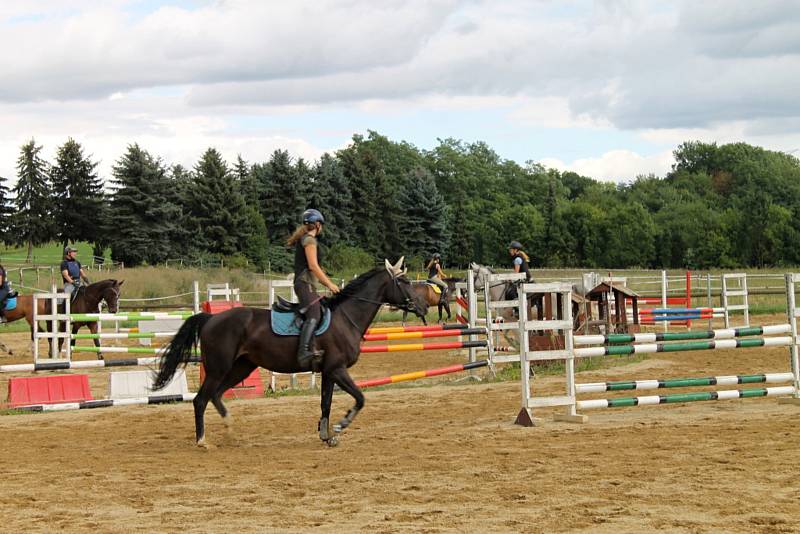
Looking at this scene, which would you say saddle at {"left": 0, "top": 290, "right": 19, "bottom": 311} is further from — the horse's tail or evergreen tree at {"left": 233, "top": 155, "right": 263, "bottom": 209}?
evergreen tree at {"left": 233, "top": 155, "right": 263, "bottom": 209}

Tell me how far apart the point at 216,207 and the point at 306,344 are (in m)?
58.5

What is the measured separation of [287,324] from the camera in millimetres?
10867

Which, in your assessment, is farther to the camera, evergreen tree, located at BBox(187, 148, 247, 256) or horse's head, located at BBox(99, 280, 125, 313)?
evergreen tree, located at BBox(187, 148, 247, 256)

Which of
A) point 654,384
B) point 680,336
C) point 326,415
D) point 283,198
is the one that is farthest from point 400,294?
point 283,198

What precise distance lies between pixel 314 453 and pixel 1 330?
1056 inches

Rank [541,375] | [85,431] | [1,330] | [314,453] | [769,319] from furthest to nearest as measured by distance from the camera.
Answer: [1,330], [769,319], [541,375], [85,431], [314,453]

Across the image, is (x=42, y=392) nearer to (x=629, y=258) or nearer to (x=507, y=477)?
(x=507, y=477)

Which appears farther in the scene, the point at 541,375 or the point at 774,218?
the point at 774,218

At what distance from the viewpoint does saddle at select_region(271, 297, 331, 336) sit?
10.9 meters

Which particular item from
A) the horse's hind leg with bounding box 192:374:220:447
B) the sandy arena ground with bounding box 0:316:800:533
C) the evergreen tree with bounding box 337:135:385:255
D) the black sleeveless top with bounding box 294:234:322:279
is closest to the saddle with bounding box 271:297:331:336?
the black sleeveless top with bounding box 294:234:322:279

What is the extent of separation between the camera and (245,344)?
10930 millimetres

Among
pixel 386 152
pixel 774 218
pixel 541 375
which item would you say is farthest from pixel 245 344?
pixel 386 152

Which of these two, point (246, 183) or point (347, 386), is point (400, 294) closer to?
point (347, 386)

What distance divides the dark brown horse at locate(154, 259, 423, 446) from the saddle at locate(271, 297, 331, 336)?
0.06 meters
